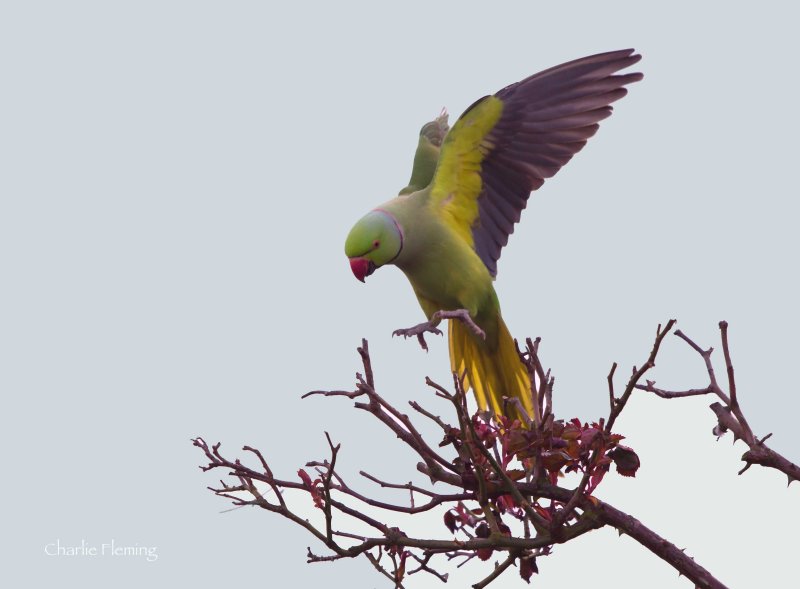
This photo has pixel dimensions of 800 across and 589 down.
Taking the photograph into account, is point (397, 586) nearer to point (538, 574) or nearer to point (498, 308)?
point (538, 574)

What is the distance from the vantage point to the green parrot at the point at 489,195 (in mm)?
3840

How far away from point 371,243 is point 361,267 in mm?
96

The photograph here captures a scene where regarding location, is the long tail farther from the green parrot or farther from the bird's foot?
the bird's foot

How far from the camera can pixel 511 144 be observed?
404cm

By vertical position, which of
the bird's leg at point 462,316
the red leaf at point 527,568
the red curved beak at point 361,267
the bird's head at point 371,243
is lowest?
the red leaf at point 527,568

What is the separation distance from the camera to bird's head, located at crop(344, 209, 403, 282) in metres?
3.65

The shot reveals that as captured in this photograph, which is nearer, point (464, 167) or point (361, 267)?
point (361, 267)

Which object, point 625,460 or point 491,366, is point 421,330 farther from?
point 625,460

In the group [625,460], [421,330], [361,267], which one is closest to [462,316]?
[421,330]

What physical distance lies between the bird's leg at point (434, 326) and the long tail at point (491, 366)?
48 centimetres

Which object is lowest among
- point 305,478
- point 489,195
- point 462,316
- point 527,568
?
point 527,568

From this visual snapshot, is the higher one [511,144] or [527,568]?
[511,144]

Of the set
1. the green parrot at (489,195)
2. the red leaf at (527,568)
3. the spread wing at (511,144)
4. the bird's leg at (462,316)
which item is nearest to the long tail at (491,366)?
the green parrot at (489,195)

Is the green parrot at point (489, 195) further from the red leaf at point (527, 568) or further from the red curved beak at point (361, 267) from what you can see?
the red leaf at point (527, 568)
